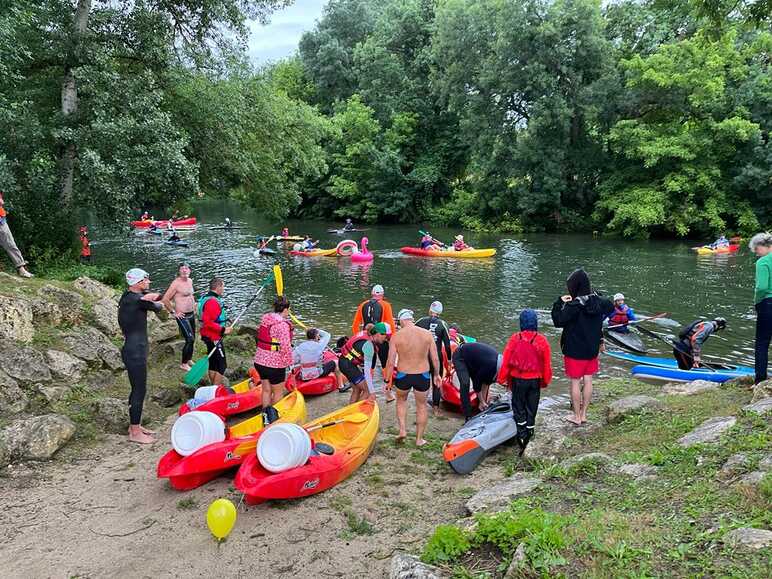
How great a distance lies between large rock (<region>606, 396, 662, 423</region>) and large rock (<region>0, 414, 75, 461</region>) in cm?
633

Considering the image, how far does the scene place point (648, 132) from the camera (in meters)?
30.8

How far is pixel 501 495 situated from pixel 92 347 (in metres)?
6.68

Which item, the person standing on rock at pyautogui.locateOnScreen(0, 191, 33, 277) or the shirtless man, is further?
the person standing on rock at pyautogui.locateOnScreen(0, 191, 33, 277)

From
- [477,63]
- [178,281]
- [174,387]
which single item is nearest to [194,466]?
[174,387]

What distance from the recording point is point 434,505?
17.6 ft

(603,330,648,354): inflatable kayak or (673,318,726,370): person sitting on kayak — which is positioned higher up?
(673,318,726,370): person sitting on kayak

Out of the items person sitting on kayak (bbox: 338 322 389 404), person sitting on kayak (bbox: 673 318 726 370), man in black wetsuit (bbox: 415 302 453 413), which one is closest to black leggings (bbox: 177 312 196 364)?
person sitting on kayak (bbox: 338 322 389 404)

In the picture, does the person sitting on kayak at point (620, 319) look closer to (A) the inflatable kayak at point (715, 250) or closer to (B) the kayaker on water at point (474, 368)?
(B) the kayaker on water at point (474, 368)

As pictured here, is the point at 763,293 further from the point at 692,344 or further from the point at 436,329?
the point at 692,344

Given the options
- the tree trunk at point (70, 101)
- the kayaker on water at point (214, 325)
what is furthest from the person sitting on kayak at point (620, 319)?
the tree trunk at point (70, 101)

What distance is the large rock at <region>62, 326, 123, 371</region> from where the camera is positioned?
847cm

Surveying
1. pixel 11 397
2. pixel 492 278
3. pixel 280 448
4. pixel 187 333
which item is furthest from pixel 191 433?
pixel 492 278

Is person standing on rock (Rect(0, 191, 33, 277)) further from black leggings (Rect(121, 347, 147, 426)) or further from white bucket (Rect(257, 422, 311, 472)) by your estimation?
white bucket (Rect(257, 422, 311, 472))

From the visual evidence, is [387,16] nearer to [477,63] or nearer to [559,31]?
[477,63]
